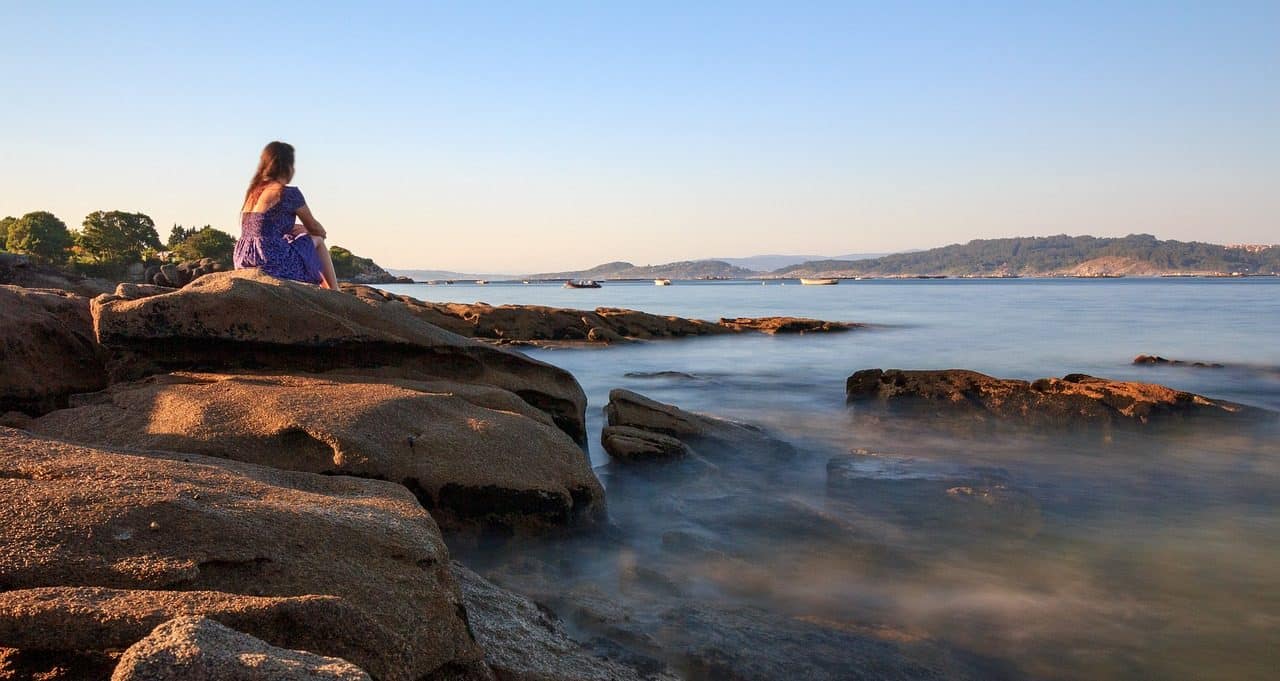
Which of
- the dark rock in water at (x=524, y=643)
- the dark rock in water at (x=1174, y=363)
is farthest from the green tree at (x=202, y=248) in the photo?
the dark rock in water at (x=524, y=643)

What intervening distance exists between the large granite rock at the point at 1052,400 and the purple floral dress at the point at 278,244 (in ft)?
28.9

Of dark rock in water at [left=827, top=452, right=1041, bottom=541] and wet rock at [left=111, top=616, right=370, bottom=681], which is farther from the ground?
wet rock at [left=111, top=616, right=370, bottom=681]

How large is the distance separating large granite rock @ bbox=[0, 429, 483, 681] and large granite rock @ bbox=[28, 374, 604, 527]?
4.76 feet

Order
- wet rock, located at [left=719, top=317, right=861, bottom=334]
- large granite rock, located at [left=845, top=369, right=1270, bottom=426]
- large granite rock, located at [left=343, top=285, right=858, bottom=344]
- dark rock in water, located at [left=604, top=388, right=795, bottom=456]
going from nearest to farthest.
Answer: dark rock in water, located at [left=604, top=388, right=795, bottom=456] → large granite rock, located at [left=845, top=369, right=1270, bottom=426] → large granite rock, located at [left=343, top=285, right=858, bottom=344] → wet rock, located at [left=719, top=317, right=861, bottom=334]

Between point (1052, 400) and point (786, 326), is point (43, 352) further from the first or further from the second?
point (786, 326)

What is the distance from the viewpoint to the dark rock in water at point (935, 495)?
704 cm

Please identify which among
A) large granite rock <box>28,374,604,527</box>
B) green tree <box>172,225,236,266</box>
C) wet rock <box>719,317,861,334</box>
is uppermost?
green tree <box>172,225,236,266</box>

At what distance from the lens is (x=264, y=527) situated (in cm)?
281

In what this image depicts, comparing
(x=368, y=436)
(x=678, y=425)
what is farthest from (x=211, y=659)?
(x=678, y=425)

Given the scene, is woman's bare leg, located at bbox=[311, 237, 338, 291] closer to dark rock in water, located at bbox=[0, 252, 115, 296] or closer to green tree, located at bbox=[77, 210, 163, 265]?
dark rock in water, located at bbox=[0, 252, 115, 296]

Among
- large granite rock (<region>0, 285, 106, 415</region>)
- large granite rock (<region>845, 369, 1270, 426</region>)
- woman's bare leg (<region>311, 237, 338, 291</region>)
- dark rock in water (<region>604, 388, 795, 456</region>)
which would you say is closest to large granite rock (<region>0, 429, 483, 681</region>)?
large granite rock (<region>0, 285, 106, 415</region>)

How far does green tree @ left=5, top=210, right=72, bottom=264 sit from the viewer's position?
65.0 metres

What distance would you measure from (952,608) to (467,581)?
3.27 meters

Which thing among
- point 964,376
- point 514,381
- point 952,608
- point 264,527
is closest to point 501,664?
point 264,527
